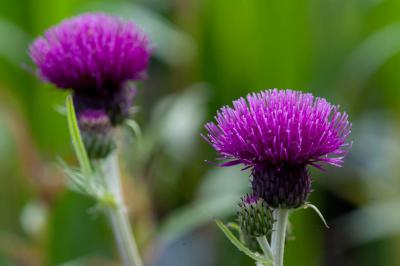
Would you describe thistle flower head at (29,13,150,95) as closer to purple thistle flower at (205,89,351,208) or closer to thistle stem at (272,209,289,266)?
purple thistle flower at (205,89,351,208)

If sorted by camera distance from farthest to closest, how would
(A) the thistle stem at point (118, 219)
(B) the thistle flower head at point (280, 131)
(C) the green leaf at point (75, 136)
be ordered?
1. (A) the thistle stem at point (118, 219)
2. (C) the green leaf at point (75, 136)
3. (B) the thistle flower head at point (280, 131)

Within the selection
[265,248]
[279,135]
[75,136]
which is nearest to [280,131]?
[279,135]

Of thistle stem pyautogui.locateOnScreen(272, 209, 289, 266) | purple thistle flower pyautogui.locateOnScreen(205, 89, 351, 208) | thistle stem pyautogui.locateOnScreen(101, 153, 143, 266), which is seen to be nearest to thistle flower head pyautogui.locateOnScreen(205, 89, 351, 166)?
purple thistle flower pyautogui.locateOnScreen(205, 89, 351, 208)

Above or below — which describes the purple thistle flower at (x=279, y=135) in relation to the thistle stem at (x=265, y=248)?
above

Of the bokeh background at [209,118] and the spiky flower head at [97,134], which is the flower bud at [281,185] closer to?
the spiky flower head at [97,134]

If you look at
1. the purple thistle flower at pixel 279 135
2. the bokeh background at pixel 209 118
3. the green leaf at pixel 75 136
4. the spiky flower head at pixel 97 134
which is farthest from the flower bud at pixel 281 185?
the bokeh background at pixel 209 118
